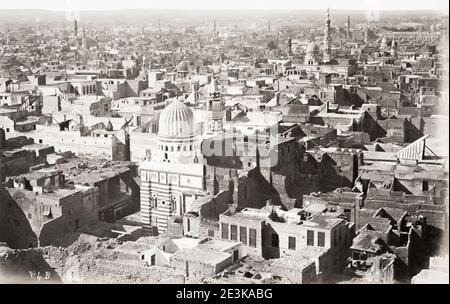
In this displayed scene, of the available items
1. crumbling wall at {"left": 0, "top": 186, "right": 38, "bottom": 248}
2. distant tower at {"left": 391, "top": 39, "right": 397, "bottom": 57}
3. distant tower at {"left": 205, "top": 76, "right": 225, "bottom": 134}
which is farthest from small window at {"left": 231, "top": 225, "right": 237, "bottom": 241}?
distant tower at {"left": 391, "top": 39, "right": 397, "bottom": 57}

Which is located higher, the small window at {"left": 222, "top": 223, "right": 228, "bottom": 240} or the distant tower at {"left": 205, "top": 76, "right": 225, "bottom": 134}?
the distant tower at {"left": 205, "top": 76, "right": 225, "bottom": 134}

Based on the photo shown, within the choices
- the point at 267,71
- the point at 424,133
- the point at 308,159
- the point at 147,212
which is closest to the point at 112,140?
the point at 147,212

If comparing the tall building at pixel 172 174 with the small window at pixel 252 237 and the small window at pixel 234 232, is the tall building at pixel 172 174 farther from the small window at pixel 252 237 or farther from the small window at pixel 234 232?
the small window at pixel 252 237

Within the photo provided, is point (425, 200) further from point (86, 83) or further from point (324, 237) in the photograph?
point (86, 83)

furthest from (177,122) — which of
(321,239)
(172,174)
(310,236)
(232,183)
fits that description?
(321,239)

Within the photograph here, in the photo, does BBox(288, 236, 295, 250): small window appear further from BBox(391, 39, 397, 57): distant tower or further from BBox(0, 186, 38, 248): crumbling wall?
BBox(391, 39, 397, 57): distant tower

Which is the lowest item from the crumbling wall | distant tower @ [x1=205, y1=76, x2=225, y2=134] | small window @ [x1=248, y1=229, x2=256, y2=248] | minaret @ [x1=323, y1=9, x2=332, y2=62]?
the crumbling wall

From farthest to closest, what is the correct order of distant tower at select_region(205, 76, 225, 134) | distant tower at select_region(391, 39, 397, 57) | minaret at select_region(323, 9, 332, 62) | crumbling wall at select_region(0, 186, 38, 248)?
distant tower at select_region(391, 39, 397, 57), minaret at select_region(323, 9, 332, 62), distant tower at select_region(205, 76, 225, 134), crumbling wall at select_region(0, 186, 38, 248)

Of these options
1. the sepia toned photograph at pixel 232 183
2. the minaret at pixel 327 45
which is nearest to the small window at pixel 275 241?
the sepia toned photograph at pixel 232 183
